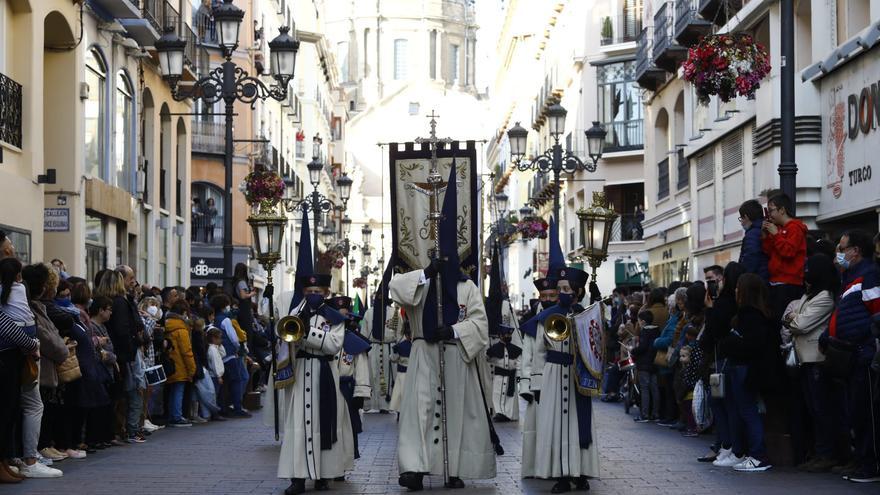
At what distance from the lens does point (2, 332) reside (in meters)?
12.5

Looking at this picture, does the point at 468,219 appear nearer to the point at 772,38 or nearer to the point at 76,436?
the point at 76,436

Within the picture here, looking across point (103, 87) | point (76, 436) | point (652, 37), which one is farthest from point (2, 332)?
point (652, 37)

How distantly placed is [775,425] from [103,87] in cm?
1706

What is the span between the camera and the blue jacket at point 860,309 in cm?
1269

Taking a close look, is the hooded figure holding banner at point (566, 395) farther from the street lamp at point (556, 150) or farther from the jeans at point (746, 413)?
the street lamp at point (556, 150)

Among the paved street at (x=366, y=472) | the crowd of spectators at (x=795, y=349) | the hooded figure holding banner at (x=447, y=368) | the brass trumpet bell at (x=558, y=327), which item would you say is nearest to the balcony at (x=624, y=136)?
the paved street at (x=366, y=472)

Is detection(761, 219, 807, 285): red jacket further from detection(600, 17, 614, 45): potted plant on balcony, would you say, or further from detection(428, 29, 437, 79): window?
detection(428, 29, 437, 79): window

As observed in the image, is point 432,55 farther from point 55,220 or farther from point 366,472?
point 366,472

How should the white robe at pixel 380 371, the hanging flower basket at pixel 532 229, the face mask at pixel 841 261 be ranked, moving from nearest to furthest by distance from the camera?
the face mask at pixel 841 261 → the white robe at pixel 380 371 → the hanging flower basket at pixel 532 229

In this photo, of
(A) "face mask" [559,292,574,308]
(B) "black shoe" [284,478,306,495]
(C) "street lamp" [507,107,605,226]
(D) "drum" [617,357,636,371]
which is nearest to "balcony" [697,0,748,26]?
(C) "street lamp" [507,107,605,226]

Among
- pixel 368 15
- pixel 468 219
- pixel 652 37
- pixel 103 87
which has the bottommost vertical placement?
pixel 468 219

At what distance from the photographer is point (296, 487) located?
12742 millimetres

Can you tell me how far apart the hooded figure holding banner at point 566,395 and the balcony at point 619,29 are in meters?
35.4

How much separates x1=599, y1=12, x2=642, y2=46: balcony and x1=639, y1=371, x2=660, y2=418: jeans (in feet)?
91.4
